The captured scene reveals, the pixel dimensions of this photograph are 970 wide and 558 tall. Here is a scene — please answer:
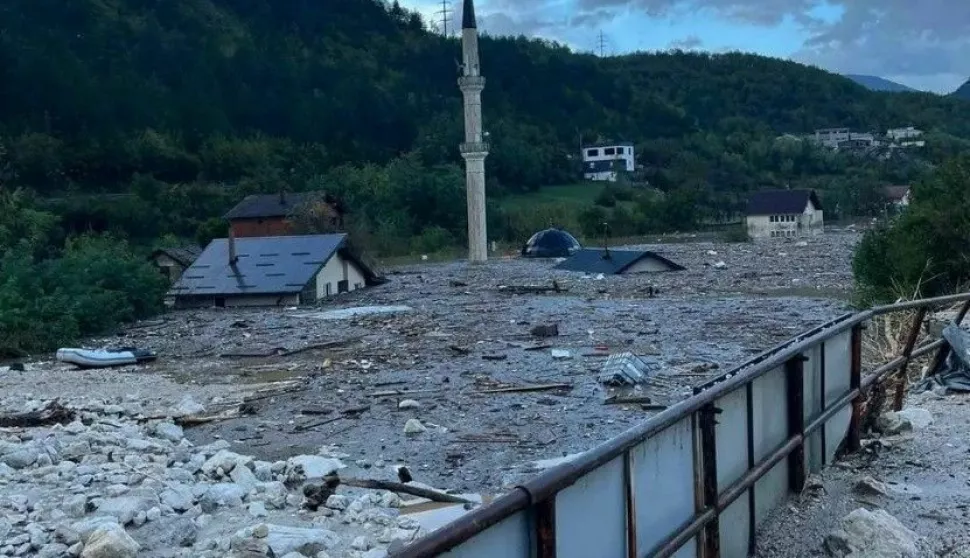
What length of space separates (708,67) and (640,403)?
403ft

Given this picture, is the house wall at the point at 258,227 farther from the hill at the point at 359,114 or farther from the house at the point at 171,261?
the house at the point at 171,261

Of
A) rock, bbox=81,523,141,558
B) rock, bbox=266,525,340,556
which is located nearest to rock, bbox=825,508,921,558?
rock, bbox=266,525,340,556

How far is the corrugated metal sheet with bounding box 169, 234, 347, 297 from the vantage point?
28516 millimetres

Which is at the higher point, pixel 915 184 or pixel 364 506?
pixel 915 184

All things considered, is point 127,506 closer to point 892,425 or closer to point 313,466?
point 313,466

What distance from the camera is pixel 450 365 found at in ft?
52.5

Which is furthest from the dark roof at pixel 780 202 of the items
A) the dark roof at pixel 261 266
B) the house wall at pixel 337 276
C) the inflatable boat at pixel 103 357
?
the inflatable boat at pixel 103 357

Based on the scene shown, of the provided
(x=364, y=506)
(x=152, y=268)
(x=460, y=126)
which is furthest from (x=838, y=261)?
(x=460, y=126)

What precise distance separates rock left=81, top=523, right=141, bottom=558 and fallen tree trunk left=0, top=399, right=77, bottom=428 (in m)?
5.74

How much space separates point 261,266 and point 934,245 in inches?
759

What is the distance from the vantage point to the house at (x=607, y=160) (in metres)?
86.9

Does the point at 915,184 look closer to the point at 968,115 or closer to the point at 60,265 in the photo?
the point at 60,265

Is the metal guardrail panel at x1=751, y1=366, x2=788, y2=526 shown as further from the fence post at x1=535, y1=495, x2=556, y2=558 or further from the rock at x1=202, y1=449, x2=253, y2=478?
the rock at x1=202, y1=449, x2=253, y2=478

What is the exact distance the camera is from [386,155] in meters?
81.4
